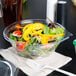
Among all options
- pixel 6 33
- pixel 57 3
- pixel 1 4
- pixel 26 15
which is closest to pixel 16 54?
pixel 6 33

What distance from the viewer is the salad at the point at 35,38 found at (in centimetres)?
50

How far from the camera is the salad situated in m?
0.50

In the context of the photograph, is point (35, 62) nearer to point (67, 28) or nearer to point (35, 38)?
point (35, 38)

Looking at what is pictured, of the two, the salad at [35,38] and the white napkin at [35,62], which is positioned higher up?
the salad at [35,38]

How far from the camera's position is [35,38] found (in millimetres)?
500

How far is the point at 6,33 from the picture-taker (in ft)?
1.84

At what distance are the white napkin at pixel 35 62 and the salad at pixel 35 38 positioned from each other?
0.08ft

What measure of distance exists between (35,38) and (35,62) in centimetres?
8

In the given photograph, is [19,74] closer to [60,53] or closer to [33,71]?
[33,71]

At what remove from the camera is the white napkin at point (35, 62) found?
0.44m

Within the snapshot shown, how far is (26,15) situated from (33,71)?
0.57m

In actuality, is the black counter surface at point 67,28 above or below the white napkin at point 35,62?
above

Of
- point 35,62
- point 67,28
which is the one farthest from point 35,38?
point 67,28

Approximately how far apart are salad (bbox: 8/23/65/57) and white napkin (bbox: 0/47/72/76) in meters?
0.02
